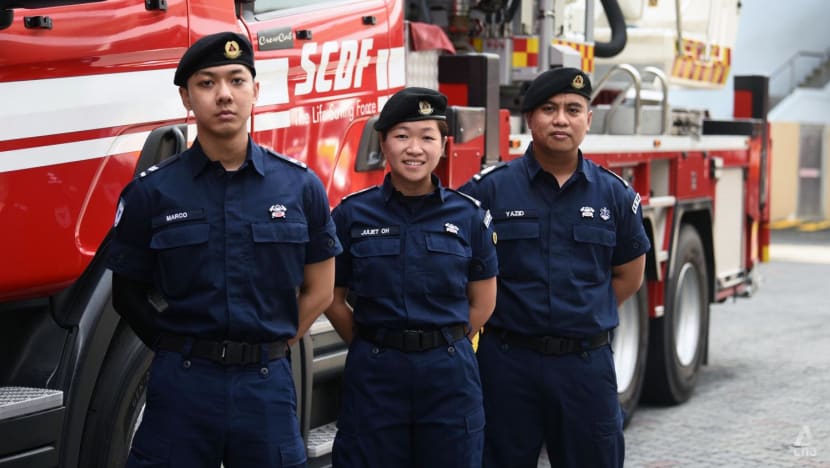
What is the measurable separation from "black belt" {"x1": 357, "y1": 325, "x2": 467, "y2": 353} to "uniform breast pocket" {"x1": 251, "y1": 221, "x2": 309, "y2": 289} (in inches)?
21.9

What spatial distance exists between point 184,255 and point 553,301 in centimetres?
144

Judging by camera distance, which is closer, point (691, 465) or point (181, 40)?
point (181, 40)

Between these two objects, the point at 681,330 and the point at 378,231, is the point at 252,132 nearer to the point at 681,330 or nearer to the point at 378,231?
the point at 378,231

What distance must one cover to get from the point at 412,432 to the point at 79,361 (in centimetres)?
98

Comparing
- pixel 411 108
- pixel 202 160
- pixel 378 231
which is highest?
pixel 411 108

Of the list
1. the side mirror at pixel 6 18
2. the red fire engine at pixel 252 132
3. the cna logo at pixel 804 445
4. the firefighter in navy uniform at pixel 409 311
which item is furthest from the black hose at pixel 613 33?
the side mirror at pixel 6 18

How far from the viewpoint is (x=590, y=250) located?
177 inches

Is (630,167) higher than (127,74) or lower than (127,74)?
lower

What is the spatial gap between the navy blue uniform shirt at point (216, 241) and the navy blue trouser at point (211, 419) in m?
0.10

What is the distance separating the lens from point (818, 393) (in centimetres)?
848

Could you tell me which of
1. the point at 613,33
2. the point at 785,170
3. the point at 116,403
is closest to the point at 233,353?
the point at 116,403

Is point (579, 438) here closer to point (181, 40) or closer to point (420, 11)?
point (181, 40)

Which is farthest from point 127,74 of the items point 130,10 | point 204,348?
point 204,348

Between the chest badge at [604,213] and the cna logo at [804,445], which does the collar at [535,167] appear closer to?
the chest badge at [604,213]
